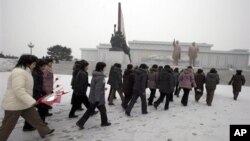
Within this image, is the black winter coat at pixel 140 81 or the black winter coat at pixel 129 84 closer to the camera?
the black winter coat at pixel 140 81

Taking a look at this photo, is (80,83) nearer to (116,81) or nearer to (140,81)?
(140,81)

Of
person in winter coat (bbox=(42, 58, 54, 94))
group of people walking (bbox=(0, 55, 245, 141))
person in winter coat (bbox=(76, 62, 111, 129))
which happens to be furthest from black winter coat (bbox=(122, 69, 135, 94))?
person in winter coat (bbox=(42, 58, 54, 94))

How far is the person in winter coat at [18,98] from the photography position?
297cm

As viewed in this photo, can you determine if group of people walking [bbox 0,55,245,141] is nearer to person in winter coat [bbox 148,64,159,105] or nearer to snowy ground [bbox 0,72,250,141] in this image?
person in winter coat [bbox 148,64,159,105]

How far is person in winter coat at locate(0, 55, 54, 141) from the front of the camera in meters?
2.97

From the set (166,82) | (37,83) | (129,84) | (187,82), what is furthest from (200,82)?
(37,83)

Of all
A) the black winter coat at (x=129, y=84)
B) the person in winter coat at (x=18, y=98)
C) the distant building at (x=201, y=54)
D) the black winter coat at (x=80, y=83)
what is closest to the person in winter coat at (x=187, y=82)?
the black winter coat at (x=129, y=84)

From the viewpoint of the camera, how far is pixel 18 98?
10.1 ft

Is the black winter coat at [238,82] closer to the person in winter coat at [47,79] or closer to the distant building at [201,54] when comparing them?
the person in winter coat at [47,79]

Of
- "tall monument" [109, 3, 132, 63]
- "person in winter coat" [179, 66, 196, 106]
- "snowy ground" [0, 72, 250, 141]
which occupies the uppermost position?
"tall monument" [109, 3, 132, 63]

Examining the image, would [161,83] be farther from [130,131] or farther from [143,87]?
[130,131]

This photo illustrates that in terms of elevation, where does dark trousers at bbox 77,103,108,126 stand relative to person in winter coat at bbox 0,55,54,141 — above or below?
below

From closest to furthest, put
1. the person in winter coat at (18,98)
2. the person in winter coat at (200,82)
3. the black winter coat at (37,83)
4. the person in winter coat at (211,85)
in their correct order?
the person in winter coat at (18,98)
the black winter coat at (37,83)
the person in winter coat at (211,85)
the person in winter coat at (200,82)

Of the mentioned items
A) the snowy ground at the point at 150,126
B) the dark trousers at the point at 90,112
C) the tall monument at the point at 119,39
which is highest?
the tall monument at the point at 119,39
